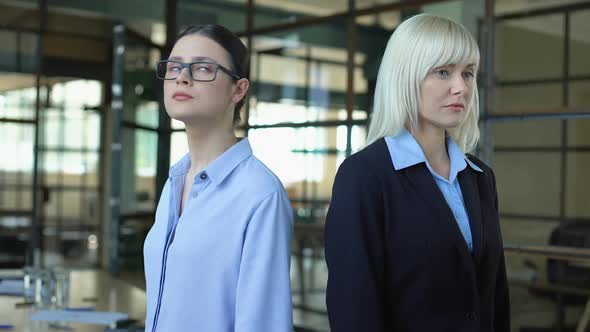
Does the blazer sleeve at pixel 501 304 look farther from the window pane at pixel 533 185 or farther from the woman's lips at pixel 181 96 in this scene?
the window pane at pixel 533 185

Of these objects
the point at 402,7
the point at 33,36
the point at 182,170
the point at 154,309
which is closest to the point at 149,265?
the point at 154,309

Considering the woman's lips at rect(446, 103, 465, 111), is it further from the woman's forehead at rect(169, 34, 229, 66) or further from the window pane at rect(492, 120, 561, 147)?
the window pane at rect(492, 120, 561, 147)

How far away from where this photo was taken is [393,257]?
1.47 metres

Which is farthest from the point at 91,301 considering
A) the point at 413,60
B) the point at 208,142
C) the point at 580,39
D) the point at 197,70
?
the point at 580,39

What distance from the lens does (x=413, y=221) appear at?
1.48m

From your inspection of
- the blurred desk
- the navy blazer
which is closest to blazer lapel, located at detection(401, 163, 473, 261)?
the navy blazer

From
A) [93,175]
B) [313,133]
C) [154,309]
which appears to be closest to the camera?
[154,309]

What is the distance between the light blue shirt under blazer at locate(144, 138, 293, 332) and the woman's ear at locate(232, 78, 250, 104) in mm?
167

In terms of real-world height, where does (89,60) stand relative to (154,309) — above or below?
above

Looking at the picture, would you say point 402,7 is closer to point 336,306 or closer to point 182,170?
point 182,170

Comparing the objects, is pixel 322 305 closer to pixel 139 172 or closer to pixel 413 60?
pixel 139 172

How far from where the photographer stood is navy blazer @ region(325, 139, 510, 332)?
4.74 feet

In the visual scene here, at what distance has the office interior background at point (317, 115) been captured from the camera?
14.3 feet

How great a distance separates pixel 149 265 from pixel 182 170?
0.72 ft
